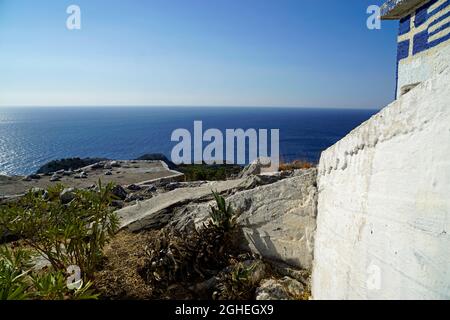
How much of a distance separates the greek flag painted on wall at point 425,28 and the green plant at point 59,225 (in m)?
5.14

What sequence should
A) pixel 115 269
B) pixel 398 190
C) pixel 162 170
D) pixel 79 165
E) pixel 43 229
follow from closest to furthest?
pixel 398 190 < pixel 43 229 < pixel 115 269 < pixel 162 170 < pixel 79 165

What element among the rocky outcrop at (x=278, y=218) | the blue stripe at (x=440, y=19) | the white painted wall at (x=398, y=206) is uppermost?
the blue stripe at (x=440, y=19)

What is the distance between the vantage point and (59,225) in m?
4.34

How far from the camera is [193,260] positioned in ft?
15.5

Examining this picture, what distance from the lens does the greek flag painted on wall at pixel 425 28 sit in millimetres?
4430

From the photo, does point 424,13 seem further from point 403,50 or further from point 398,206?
point 398,206

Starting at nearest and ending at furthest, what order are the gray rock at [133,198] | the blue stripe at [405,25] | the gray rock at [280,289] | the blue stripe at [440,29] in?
the gray rock at [280,289]
the blue stripe at [440,29]
the blue stripe at [405,25]
the gray rock at [133,198]

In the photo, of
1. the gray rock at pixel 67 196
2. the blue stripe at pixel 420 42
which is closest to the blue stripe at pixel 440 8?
the blue stripe at pixel 420 42

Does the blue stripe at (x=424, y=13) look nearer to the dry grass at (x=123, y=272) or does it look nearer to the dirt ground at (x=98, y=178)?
the dry grass at (x=123, y=272)

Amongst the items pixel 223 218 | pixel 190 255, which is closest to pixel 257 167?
pixel 223 218

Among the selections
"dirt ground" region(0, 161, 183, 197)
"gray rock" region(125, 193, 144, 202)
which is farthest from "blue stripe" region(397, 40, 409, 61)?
"dirt ground" region(0, 161, 183, 197)
